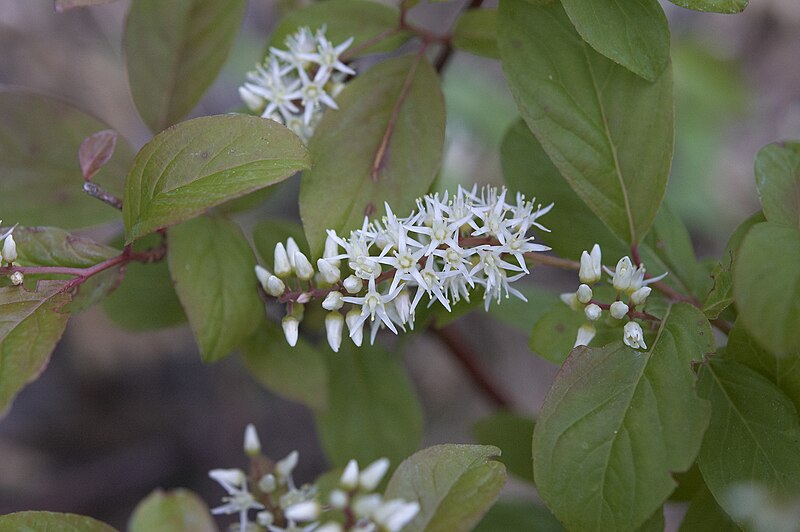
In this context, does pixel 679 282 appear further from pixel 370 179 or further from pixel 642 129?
pixel 370 179

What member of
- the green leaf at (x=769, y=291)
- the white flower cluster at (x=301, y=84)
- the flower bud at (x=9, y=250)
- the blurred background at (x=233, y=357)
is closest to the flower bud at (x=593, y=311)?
the green leaf at (x=769, y=291)

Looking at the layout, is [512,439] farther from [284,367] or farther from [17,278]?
[17,278]

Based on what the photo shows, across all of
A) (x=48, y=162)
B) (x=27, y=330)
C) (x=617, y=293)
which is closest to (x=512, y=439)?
(x=617, y=293)

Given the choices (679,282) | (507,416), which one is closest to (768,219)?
(679,282)

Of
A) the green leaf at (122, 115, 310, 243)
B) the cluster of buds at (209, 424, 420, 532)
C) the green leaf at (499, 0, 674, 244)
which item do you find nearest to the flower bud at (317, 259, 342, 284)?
the green leaf at (122, 115, 310, 243)

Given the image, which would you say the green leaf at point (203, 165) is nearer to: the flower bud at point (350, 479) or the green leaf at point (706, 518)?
the flower bud at point (350, 479)
